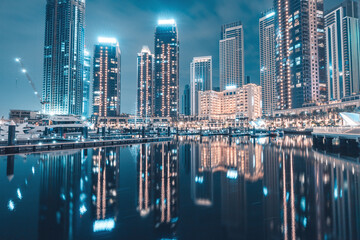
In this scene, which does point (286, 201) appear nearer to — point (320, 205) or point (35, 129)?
A: point (320, 205)

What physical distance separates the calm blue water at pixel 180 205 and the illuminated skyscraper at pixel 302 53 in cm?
15487

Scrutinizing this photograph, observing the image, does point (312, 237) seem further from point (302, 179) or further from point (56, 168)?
point (56, 168)

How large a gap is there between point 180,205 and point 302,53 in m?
175

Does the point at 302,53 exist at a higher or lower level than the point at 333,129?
higher

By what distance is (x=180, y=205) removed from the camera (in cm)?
1214

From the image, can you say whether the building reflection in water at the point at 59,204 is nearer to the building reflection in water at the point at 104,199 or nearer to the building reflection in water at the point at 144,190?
the building reflection in water at the point at 104,199

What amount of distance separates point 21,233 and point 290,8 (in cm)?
20164

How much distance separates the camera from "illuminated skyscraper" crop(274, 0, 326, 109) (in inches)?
6024

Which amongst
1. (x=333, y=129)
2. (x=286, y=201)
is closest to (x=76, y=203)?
(x=286, y=201)

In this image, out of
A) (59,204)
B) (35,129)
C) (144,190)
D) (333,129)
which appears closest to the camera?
(59,204)

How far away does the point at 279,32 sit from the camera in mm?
172750

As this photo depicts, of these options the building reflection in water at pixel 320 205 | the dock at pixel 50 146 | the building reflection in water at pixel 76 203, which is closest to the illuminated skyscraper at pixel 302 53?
the dock at pixel 50 146

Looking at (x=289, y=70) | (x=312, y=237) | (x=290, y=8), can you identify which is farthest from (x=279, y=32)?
(x=312, y=237)

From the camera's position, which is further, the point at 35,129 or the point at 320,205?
the point at 35,129
